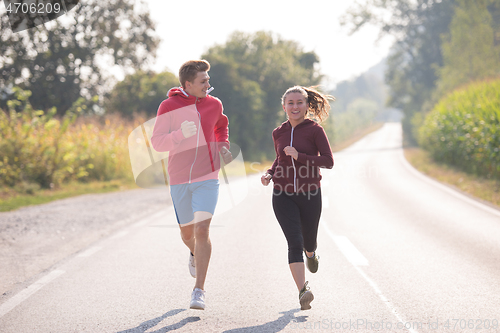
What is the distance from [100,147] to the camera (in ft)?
59.3

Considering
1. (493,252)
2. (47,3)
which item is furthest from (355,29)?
(493,252)

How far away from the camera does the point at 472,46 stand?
30156mm

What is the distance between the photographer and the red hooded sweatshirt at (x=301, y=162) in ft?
13.3

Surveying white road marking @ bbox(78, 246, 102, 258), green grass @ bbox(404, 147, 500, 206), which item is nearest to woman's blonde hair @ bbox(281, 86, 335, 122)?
white road marking @ bbox(78, 246, 102, 258)

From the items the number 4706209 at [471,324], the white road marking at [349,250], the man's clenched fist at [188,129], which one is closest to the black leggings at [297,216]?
the man's clenched fist at [188,129]

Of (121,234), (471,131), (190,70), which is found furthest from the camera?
(471,131)

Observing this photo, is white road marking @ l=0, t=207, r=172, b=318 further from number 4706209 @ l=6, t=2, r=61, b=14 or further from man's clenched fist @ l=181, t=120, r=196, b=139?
number 4706209 @ l=6, t=2, r=61, b=14

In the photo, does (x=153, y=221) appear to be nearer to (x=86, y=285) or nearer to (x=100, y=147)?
(x=86, y=285)

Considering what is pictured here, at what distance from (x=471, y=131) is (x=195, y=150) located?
14.5 meters

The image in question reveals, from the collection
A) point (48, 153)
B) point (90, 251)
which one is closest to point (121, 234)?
point (90, 251)

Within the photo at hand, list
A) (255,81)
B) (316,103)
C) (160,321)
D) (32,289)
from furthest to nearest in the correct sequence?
(255,81)
(32,289)
(316,103)
(160,321)

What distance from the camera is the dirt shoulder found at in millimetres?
5723

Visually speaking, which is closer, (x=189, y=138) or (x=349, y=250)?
(x=189, y=138)

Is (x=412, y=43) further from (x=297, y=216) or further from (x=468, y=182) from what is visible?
(x=297, y=216)
